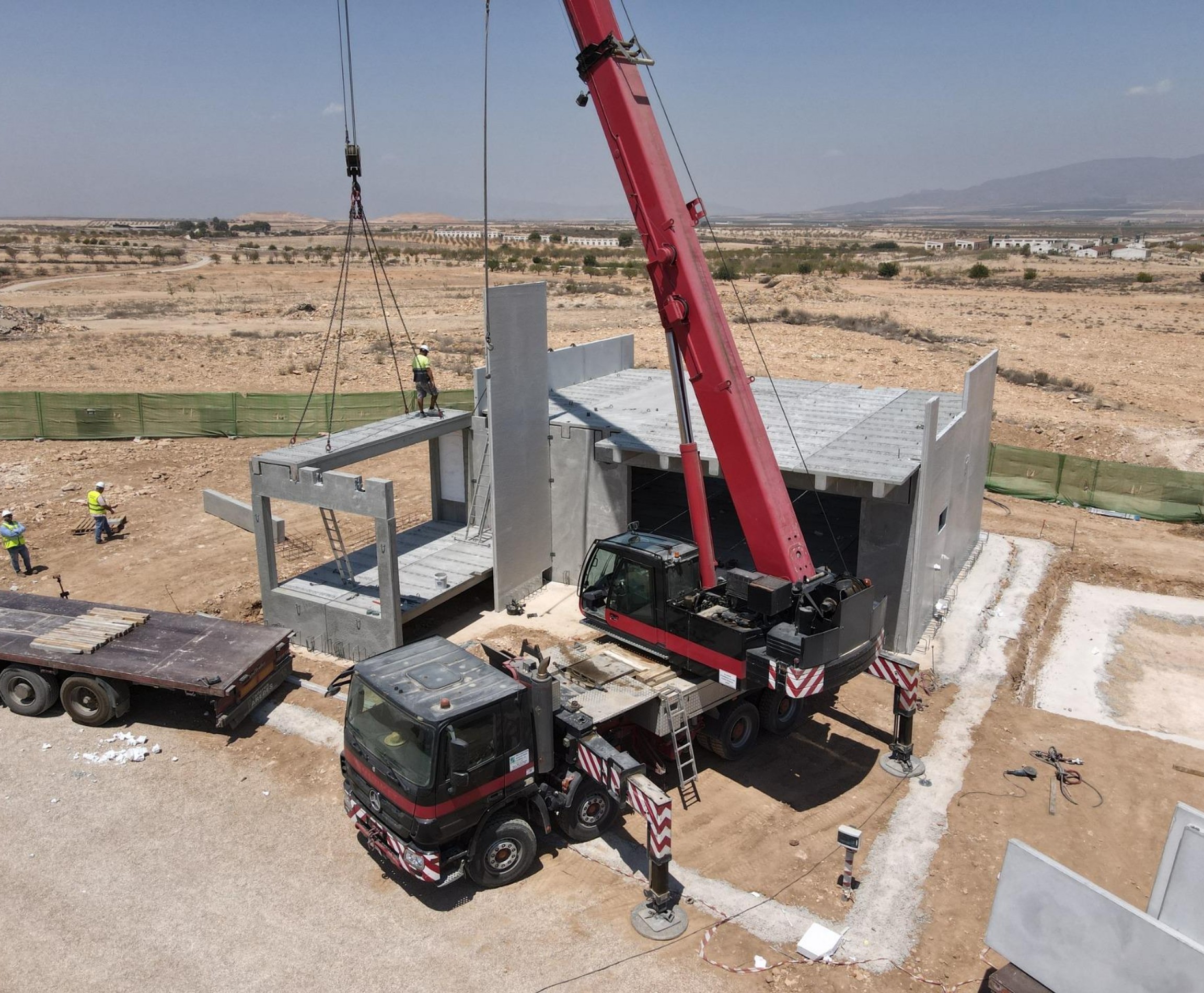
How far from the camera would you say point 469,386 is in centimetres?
3206

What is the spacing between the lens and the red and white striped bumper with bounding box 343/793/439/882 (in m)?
8.56

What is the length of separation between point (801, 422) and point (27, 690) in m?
12.8

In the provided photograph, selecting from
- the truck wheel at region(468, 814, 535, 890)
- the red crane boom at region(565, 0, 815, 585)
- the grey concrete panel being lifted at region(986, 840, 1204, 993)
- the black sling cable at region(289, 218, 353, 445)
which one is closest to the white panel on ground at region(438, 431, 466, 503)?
the black sling cable at region(289, 218, 353, 445)

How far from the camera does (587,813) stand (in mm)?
10008

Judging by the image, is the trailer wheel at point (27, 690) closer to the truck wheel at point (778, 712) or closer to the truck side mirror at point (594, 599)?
the truck side mirror at point (594, 599)

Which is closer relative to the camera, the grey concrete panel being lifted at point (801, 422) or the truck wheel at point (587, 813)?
the truck wheel at point (587, 813)

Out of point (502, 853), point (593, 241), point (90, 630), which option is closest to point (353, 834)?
point (502, 853)

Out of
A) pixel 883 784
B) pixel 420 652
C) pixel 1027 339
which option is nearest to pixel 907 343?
pixel 1027 339

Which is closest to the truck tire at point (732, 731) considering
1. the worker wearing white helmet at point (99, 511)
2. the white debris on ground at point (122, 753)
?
the white debris on ground at point (122, 753)

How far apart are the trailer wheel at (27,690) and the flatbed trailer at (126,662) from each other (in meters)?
0.01

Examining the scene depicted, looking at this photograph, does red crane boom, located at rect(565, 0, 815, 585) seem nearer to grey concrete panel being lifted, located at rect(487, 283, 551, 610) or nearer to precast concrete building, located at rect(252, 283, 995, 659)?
precast concrete building, located at rect(252, 283, 995, 659)

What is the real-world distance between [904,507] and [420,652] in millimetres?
7597

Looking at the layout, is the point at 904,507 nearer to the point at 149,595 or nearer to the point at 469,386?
the point at 149,595

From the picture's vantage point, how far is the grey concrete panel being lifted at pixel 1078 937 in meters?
6.06
